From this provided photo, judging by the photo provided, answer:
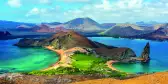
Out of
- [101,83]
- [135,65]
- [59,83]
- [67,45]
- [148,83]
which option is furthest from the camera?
[67,45]

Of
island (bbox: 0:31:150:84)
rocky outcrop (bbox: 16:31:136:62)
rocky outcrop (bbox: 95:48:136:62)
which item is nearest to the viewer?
island (bbox: 0:31:150:84)

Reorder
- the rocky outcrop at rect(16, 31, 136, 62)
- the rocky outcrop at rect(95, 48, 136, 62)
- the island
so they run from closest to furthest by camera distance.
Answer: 1. the island
2. the rocky outcrop at rect(95, 48, 136, 62)
3. the rocky outcrop at rect(16, 31, 136, 62)

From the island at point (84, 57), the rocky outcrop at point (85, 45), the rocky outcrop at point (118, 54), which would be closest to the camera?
the island at point (84, 57)

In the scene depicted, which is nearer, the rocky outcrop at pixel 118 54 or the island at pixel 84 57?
the island at pixel 84 57

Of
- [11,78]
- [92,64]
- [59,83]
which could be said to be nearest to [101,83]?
Result: [59,83]

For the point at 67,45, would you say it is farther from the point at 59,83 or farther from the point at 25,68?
the point at 59,83

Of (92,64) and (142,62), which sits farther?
(142,62)

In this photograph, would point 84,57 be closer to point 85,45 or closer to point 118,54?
point 118,54

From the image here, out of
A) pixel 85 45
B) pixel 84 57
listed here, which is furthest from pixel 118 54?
pixel 85 45

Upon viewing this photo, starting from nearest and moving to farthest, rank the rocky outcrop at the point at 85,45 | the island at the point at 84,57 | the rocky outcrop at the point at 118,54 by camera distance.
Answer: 1. the island at the point at 84,57
2. the rocky outcrop at the point at 118,54
3. the rocky outcrop at the point at 85,45

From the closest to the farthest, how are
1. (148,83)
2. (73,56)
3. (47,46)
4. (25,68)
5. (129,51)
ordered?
(148,83)
(25,68)
(73,56)
(129,51)
(47,46)

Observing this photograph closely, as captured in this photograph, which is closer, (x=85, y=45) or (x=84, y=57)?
(x=84, y=57)
